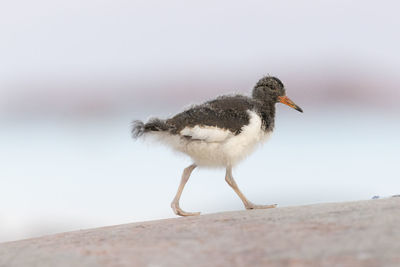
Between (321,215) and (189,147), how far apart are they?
2.72 meters

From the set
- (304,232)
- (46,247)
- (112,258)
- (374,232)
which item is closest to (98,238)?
(46,247)

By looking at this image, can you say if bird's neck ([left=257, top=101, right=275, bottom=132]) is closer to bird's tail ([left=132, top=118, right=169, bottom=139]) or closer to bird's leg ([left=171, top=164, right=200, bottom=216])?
bird's leg ([left=171, top=164, right=200, bottom=216])

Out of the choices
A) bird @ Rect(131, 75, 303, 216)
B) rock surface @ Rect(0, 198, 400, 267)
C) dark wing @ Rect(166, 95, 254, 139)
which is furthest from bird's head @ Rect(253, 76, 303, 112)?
rock surface @ Rect(0, 198, 400, 267)

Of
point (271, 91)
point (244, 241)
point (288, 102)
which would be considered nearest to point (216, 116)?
point (271, 91)

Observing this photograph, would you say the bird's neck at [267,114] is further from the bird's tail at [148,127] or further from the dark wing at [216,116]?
the bird's tail at [148,127]

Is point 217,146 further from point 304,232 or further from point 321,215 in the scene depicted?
point 304,232

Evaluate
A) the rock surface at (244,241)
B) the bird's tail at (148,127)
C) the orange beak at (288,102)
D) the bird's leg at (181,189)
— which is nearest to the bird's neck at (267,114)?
the orange beak at (288,102)

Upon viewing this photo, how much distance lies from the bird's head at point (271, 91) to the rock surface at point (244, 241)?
9.82ft

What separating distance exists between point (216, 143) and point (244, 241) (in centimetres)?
318

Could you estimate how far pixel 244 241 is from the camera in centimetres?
425

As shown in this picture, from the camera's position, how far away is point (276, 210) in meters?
5.68

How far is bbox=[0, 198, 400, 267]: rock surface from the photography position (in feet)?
12.2

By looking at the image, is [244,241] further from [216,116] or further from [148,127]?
[148,127]

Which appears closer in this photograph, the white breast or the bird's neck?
the white breast
